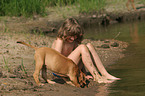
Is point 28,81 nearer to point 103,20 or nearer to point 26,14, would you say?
point 26,14

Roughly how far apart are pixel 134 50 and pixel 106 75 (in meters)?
2.75

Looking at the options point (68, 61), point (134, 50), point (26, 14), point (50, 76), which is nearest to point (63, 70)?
point (68, 61)

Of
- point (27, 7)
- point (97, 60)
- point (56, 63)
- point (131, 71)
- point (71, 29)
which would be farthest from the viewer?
point (27, 7)

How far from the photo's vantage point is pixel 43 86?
405 cm

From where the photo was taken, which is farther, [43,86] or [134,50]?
[134,50]

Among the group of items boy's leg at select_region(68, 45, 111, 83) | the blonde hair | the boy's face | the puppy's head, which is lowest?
the puppy's head

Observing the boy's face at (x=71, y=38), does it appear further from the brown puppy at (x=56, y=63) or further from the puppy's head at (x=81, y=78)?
the puppy's head at (x=81, y=78)

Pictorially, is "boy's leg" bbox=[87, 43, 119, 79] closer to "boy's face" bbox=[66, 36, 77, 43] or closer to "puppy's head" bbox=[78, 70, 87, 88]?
"boy's face" bbox=[66, 36, 77, 43]

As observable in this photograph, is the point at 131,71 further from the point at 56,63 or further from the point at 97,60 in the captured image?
the point at 56,63

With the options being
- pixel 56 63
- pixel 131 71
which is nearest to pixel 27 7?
pixel 131 71

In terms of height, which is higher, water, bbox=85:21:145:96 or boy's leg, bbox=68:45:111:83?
boy's leg, bbox=68:45:111:83

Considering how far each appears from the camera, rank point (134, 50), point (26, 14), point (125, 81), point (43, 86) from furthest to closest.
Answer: point (26, 14) → point (134, 50) → point (125, 81) → point (43, 86)

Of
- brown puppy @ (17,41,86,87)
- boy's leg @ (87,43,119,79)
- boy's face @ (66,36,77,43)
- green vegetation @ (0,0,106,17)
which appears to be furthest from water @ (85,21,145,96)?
green vegetation @ (0,0,106,17)

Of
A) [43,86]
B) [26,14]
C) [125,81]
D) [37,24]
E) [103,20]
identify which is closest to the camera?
[43,86]
